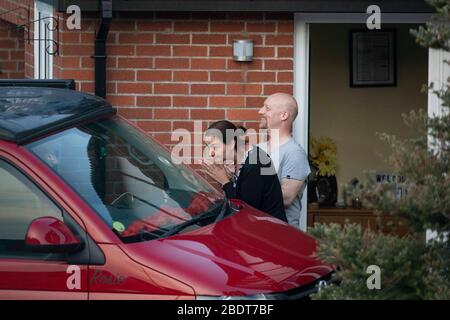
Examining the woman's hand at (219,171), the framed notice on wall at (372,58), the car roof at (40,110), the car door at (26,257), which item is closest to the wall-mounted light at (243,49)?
the woman's hand at (219,171)

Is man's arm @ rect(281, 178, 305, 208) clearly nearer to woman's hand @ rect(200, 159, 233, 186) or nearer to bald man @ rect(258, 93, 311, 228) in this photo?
bald man @ rect(258, 93, 311, 228)

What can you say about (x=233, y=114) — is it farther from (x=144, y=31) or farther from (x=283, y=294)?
(x=283, y=294)

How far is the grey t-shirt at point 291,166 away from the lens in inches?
299

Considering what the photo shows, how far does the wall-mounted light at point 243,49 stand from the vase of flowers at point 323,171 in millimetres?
2238

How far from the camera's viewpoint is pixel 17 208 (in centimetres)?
552

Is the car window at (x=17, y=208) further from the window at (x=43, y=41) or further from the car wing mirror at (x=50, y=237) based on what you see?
the window at (x=43, y=41)

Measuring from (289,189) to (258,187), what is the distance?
1.59 feet

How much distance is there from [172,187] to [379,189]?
6.73 ft

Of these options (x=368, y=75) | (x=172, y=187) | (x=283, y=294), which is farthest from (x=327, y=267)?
(x=368, y=75)

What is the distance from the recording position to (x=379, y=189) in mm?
4457

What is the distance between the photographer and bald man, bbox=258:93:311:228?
759 cm

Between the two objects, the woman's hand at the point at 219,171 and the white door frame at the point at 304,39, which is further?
the white door frame at the point at 304,39

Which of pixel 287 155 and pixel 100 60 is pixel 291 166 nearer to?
pixel 287 155

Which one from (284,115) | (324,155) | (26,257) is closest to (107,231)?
(26,257)
